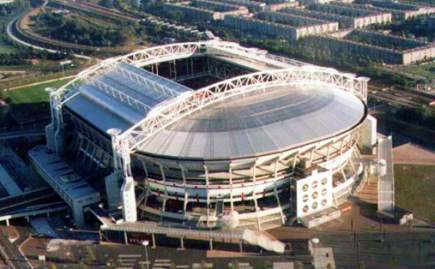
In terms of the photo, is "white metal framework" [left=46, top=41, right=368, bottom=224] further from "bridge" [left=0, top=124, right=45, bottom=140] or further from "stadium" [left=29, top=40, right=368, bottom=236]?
"bridge" [left=0, top=124, right=45, bottom=140]

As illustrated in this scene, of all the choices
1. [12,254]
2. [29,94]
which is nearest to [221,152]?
[12,254]

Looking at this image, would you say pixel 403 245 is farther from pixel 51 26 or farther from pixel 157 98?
pixel 51 26

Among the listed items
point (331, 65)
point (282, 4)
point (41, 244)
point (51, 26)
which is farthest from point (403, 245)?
point (51, 26)

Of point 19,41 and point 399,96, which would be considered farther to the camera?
point 19,41

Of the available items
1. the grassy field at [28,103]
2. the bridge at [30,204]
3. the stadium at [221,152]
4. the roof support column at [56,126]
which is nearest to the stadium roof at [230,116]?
the stadium at [221,152]

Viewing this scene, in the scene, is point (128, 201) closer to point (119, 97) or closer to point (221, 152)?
point (221, 152)

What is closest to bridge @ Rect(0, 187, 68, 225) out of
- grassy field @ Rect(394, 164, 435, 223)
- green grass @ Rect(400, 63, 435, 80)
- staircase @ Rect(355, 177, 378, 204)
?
staircase @ Rect(355, 177, 378, 204)
